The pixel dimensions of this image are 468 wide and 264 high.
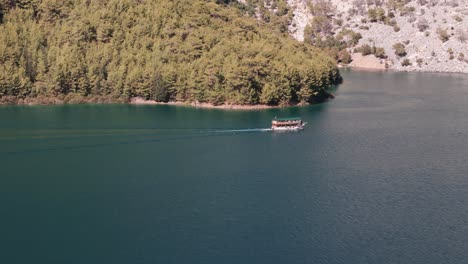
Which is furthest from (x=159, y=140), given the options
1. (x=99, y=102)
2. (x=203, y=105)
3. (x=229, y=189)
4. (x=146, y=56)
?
(x=146, y=56)

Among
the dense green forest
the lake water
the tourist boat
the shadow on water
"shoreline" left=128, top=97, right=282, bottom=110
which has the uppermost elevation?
the dense green forest

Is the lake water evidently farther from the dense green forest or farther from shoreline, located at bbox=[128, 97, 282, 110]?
the dense green forest

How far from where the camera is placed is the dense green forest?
154 meters

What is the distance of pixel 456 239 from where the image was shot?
74000mm

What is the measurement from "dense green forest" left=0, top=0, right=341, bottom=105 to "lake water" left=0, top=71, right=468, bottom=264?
17.2m

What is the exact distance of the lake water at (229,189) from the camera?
71.5 m

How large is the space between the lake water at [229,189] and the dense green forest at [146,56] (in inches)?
678

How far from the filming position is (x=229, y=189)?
293 feet

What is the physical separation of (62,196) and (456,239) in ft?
183

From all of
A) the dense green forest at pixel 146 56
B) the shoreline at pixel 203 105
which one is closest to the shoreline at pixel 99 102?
the shoreline at pixel 203 105

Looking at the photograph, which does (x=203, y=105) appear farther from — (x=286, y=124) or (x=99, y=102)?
(x=286, y=124)

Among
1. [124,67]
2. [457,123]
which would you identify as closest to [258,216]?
[457,123]

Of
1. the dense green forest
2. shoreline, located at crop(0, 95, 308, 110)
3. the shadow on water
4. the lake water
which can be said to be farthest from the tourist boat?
the dense green forest

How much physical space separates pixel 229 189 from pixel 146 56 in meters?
86.5
